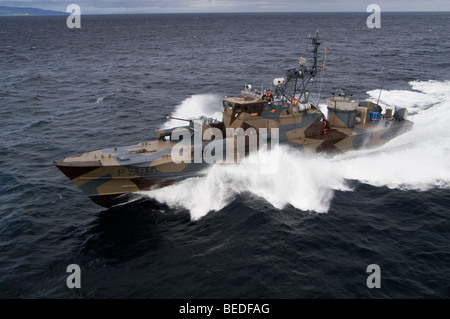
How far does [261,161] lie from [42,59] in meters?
66.7

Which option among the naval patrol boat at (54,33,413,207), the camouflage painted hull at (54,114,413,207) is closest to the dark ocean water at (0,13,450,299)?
the camouflage painted hull at (54,114,413,207)

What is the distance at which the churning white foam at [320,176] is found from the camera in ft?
67.9

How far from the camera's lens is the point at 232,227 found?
18.3 m

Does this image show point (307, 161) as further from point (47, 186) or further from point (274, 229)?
point (47, 186)

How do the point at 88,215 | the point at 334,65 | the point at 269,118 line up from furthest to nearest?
the point at 334,65
the point at 269,118
the point at 88,215

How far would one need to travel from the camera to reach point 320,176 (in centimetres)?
2312
